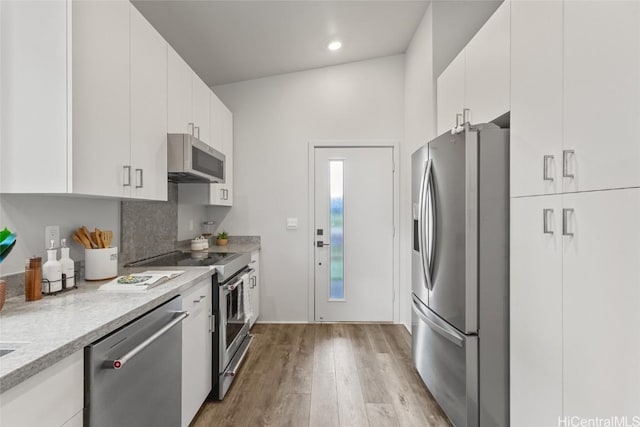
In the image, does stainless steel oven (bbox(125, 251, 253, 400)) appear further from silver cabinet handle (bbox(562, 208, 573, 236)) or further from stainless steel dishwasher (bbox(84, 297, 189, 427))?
silver cabinet handle (bbox(562, 208, 573, 236))

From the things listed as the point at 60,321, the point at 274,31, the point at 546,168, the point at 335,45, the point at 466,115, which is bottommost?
the point at 60,321

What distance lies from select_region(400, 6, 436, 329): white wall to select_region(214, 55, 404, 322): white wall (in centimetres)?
44

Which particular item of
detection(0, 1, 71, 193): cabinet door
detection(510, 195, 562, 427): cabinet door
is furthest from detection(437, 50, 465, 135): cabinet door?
detection(0, 1, 71, 193): cabinet door

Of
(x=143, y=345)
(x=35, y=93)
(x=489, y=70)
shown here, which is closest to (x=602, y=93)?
(x=489, y=70)

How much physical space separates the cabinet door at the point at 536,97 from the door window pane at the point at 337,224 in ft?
7.43

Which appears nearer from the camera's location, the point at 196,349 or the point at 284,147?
the point at 196,349

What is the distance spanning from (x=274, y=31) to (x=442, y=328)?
2.69 m

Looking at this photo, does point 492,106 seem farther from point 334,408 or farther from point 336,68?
point 336,68

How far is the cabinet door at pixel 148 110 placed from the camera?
5.82ft

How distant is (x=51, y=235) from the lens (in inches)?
63.9

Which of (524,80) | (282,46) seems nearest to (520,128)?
(524,80)

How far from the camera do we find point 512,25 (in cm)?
159

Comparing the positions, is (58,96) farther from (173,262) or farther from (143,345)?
(173,262)

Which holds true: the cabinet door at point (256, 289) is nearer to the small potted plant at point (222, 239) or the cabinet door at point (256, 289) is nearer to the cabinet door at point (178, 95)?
the small potted plant at point (222, 239)
